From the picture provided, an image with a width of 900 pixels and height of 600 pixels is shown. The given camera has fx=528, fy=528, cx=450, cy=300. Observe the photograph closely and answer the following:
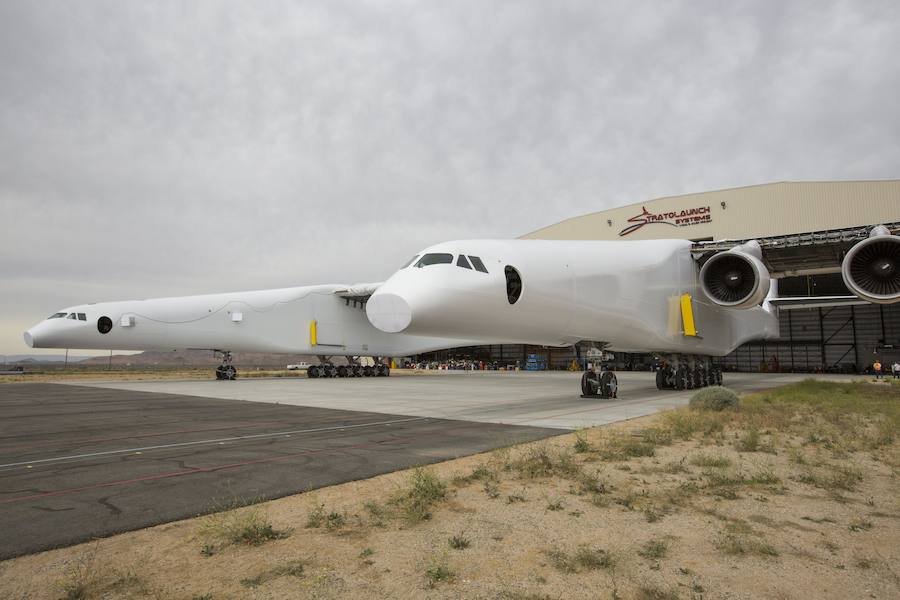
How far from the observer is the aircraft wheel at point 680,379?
1761 centimetres

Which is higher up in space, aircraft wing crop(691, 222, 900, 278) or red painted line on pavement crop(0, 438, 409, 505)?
aircraft wing crop(691, 222, 900, 278)

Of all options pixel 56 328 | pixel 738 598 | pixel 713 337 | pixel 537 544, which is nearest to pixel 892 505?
pixel 738 598

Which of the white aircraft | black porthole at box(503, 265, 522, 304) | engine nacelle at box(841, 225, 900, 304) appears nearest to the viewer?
the white aircraft

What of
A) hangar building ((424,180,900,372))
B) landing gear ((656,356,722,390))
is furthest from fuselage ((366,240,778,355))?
hangar building ((424,180,900,372))

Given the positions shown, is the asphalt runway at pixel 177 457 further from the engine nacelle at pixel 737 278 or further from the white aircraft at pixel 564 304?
the engine nacelle at pixel 737 278

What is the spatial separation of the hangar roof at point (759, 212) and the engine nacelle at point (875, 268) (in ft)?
60.9

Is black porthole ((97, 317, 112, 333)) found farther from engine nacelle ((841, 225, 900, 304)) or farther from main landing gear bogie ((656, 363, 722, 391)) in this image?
engine nacelle ((841, 225, 900, 304))

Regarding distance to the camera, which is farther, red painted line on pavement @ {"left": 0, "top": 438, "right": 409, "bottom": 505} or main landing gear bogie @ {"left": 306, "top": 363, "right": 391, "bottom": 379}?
main landing gear bogie @ {"left": 306, "top": 363, "right": 391, "bottom": 379}

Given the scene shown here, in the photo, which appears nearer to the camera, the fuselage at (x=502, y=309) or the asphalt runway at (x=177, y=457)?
the asphalt runway at (x=177, y=457)

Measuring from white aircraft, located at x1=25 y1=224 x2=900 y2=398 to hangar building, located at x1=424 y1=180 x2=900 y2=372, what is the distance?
11.9 m

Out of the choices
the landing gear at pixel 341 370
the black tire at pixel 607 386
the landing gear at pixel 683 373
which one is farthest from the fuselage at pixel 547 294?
the landing gear at pixel 341 370

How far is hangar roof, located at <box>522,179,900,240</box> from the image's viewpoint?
1189 inches

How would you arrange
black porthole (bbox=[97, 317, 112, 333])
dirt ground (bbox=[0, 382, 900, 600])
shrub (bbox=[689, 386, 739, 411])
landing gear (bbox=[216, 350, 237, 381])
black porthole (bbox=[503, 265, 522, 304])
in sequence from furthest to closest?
landing gear (bbox=[216, 350, 237, 381]) < black porthole (bbox=[97, 317, 112, 333]) < black porthole (bbox=[503, 265, 522, 304]) < shrub (bbox=[689, 386, 739, 411]) < dirt ground (bbox=[0, 382, 900, 600])

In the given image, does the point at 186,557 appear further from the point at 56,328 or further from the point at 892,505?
the point at 56,328
